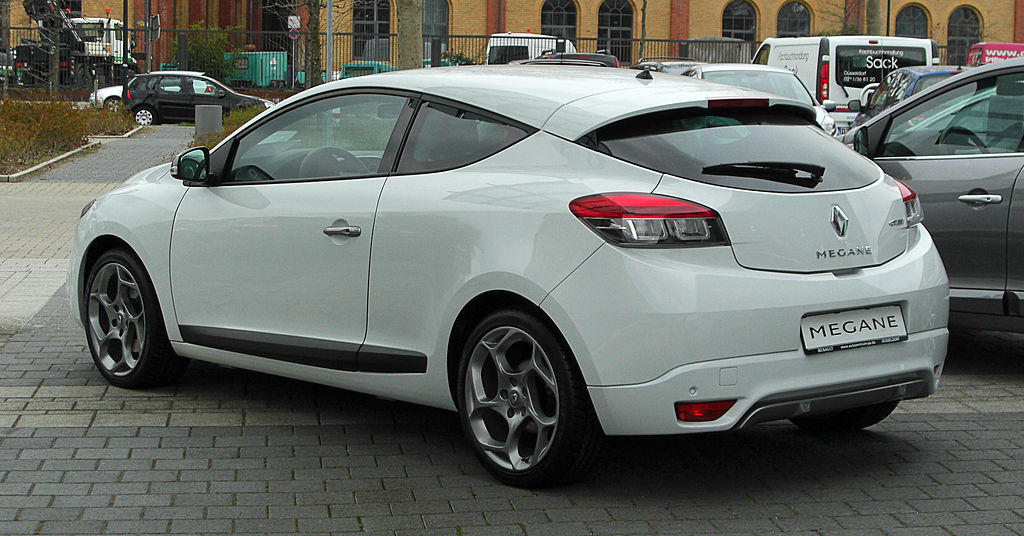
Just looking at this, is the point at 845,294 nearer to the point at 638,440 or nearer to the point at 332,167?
the point at 638,440

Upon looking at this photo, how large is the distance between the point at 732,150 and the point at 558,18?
5609cm

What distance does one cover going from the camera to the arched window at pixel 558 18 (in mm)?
59531

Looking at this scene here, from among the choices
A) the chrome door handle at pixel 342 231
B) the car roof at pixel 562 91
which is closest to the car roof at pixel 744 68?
the car roof at pixel 562 91

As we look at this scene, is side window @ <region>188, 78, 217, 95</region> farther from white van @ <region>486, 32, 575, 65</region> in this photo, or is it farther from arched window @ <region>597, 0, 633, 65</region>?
arched window @ <region>597, 0, 633, 65</region>

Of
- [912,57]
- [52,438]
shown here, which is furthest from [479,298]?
[912,57]

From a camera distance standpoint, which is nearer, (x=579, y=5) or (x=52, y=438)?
(x=52, y=438)

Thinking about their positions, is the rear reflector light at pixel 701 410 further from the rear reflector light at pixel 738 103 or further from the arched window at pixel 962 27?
the arched window at pixel 962 27

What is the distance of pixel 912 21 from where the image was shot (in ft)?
205

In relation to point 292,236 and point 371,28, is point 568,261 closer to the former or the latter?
point 292,236

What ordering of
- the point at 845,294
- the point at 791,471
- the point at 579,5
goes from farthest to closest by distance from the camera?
the point at 579,5 < the point at 791,471 < the point at 845,294

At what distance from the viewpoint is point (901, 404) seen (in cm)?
619

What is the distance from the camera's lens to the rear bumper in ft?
14.0

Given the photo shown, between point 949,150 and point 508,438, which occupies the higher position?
point 949,150

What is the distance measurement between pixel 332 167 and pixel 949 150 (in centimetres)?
345
